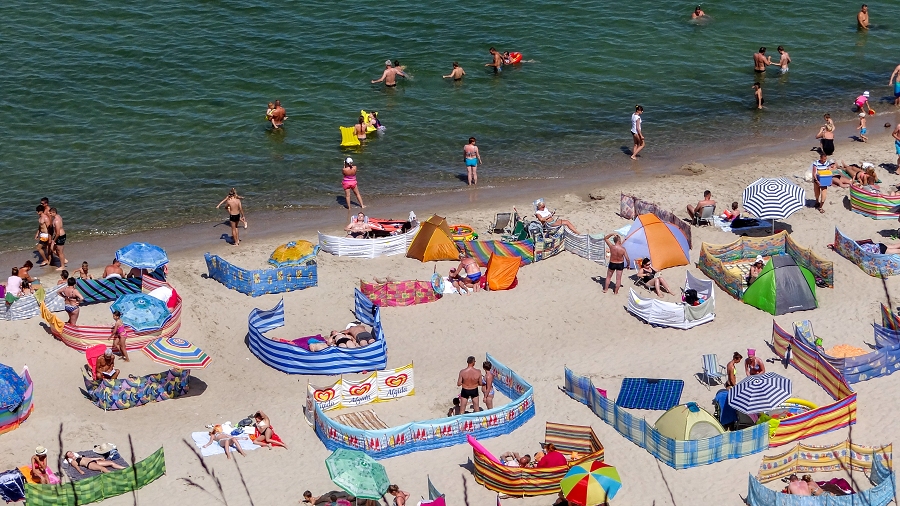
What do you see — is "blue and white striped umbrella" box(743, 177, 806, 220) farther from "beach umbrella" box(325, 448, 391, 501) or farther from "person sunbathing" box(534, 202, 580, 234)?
"beach umbrella" box(325, 448, 391, 501)

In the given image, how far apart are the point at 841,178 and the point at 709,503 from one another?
1397 centimetres

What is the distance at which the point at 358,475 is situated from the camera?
1811 cm

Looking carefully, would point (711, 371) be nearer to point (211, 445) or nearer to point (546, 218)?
point (546, 218)

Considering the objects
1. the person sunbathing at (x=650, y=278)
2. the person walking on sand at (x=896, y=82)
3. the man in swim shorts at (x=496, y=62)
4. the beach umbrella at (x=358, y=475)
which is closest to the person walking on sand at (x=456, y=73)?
the man in swim shorts at (x=496, y=62)

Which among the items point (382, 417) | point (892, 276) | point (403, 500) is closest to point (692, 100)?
point (892, 276)

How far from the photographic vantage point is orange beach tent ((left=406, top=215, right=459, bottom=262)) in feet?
88.8

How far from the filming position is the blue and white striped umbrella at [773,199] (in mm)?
27109

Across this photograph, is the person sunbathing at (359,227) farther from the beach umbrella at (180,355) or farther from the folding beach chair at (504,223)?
the beach umbrella at (180,355)

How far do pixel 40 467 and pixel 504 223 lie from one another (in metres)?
12.8

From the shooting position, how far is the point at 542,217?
93.7 ft

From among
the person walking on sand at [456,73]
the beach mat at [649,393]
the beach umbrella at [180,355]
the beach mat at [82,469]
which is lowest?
the beach mat at [649,393]

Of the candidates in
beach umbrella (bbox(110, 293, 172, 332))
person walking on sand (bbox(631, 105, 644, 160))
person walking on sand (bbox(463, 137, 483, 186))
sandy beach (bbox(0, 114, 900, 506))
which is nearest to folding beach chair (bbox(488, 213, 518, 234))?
sandy beach (bbox(0, 114, 900, 506))

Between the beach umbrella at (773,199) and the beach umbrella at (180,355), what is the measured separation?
41.8ft

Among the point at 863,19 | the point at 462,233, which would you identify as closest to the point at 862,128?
the point at 863,19
